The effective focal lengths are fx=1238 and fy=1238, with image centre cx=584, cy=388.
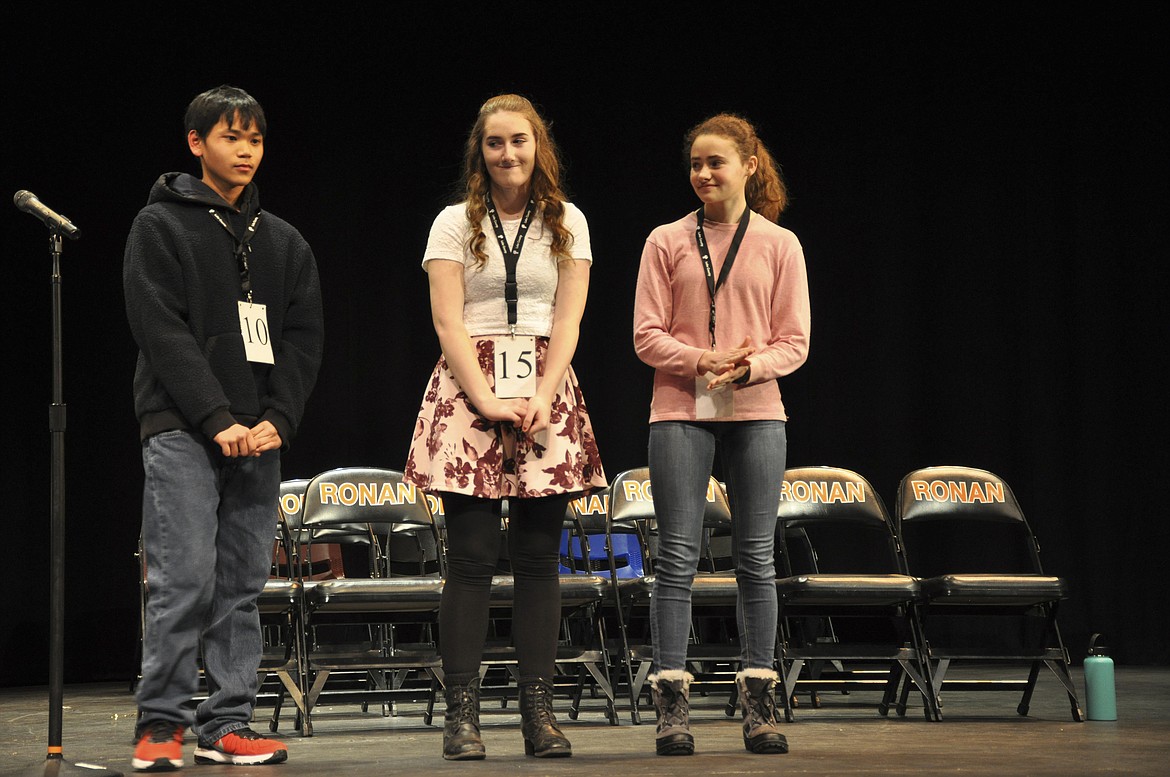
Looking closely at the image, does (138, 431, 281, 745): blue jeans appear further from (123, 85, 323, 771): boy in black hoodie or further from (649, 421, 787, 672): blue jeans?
(649, 421, 787, 672): blue jeans

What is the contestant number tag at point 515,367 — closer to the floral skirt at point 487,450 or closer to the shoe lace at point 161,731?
the floral skirt at point 487,450

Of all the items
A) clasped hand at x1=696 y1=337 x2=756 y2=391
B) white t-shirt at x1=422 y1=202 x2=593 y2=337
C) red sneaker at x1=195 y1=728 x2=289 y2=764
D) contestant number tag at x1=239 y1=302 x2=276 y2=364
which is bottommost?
red sneaker at x1=195 y1=728 x2=289 y2=764

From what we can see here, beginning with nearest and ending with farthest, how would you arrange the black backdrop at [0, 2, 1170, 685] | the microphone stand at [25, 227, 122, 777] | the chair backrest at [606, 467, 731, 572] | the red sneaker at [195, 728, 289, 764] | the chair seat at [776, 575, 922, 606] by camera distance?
the microphone stand at [25, 227, 122, 777], the red sneaker at [195, 728, 289, 764], the chair seat at [776, 575, 922, 606], the chair backrest at [606, 467, 731, 572], the black backdrop at [0, 2, 1170, 685]

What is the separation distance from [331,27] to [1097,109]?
13.3 feet

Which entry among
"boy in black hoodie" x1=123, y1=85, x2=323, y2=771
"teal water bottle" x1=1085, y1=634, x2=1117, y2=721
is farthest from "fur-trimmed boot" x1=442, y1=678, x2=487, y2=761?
"teal water bottle" x1=1085, y1=634, x2=1117, y2=721

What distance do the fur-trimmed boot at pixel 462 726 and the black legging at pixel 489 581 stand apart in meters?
0.03

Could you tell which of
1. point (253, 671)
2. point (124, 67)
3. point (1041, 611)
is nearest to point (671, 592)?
point (253, 671)

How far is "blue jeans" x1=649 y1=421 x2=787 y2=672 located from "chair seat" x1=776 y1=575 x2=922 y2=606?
1.10 metres

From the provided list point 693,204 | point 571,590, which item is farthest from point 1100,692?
point 693,204

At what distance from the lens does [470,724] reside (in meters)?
2.73

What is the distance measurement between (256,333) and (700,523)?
1.10 m

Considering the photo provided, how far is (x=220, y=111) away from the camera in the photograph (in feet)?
9.07

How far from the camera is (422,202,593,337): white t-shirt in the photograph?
2844 millimetres

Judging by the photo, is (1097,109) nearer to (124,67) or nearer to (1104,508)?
(1104,508)
